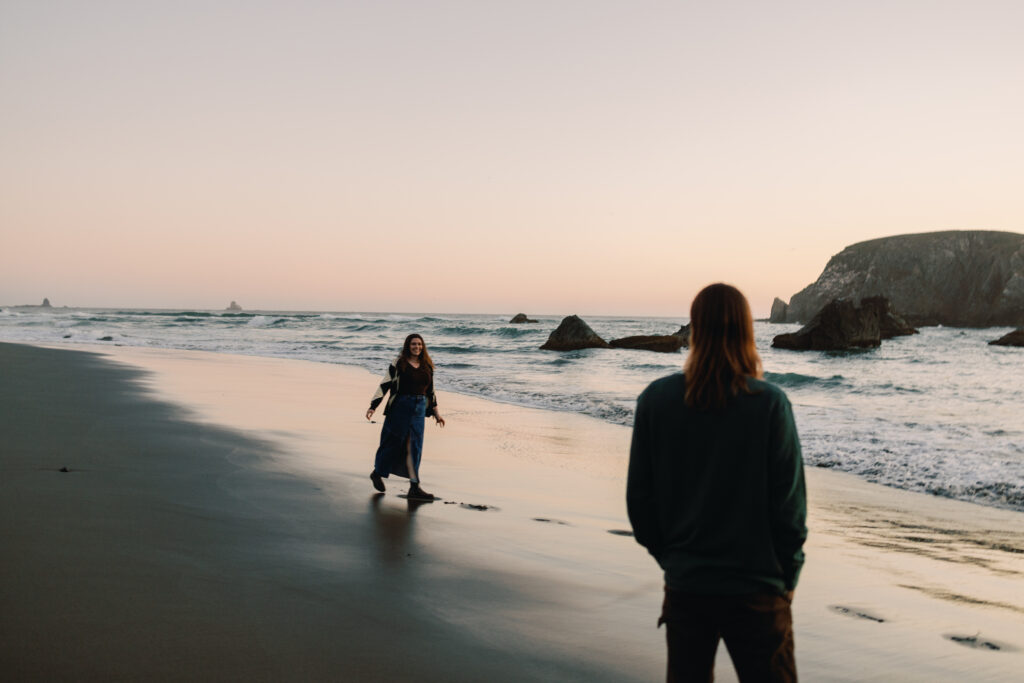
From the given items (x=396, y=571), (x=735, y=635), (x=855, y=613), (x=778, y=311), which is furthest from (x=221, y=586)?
(x=778, y=311)

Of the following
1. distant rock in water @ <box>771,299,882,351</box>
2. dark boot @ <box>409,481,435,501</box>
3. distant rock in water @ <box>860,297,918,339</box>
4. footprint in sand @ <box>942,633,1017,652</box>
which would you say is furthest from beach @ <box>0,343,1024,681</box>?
distant rock in water @ <box>860,297,918,339</box>

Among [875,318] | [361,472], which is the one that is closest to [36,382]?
[361,472]

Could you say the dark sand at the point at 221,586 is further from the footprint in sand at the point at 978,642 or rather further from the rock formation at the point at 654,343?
the rock formation at the point at 654,343

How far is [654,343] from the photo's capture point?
1431 inches

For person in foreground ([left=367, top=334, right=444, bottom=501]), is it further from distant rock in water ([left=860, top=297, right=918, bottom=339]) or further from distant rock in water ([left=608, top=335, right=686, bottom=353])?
distant rock in water ([left=860, top=297, right=918, bottom=339])

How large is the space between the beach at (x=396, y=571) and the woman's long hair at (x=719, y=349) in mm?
1978

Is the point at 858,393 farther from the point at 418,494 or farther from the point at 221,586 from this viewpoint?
the point at 221,586

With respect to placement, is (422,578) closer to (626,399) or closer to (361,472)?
(361,472)

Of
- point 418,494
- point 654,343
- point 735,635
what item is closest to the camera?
point 735,635

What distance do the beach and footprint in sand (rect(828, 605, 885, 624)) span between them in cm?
2

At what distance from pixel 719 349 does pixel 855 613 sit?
3.23 metres

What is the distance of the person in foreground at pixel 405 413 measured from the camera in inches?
295

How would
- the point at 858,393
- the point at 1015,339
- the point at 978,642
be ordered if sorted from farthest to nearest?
the point at 1015,339 → the point at 858,393 → the point at 978,642

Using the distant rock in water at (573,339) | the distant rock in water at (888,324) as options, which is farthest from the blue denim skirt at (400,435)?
the distant rock in water at (888,324)
